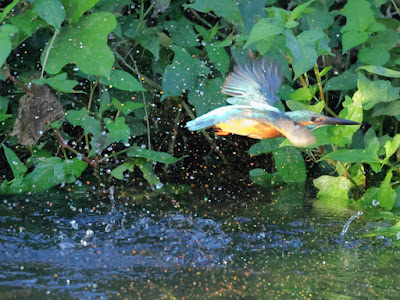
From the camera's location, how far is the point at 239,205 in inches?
138

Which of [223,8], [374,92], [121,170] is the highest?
[223,8]

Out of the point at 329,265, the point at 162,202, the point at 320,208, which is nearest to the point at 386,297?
the point at 329,265

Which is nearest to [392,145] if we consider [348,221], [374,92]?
[374,92]

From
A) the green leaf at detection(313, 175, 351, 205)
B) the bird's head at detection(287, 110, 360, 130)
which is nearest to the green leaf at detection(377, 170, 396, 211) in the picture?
the green leaf at detection(313, 175, 351, 205)

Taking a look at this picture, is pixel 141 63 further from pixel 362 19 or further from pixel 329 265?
pixel 329 265

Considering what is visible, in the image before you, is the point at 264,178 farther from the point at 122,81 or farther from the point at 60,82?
the point at 60,82

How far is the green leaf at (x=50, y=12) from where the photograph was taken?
3.22 metres

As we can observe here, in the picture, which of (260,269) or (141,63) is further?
(141,63)

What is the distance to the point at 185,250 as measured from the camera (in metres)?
2.76

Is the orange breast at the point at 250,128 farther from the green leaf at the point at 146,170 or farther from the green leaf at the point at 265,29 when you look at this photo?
the green leaf at the point at 146,170

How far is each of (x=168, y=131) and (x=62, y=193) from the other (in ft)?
2.88

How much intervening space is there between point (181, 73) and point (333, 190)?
39.9 inches

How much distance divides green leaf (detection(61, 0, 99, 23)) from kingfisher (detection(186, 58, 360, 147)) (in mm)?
838

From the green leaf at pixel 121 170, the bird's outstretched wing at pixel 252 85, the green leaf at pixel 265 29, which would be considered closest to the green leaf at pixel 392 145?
the bird's outstretched wing at pixel 252 85
